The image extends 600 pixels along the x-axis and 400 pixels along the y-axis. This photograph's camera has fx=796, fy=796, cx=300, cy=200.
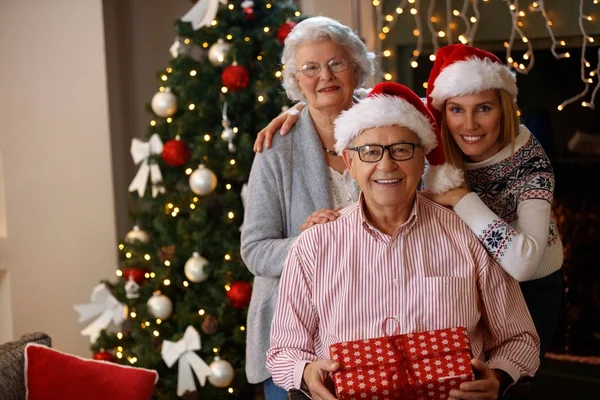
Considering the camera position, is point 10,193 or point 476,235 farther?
point 10,193

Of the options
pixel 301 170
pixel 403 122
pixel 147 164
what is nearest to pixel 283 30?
pixel 147 164

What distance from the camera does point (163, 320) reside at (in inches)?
136

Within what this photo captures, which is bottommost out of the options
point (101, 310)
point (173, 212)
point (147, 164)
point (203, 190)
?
point (101, 310)

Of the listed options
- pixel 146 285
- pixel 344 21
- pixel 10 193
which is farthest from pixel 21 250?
pixel 344 21

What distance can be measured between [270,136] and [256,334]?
1.85 ft

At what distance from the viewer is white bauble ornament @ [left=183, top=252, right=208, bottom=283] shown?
332cm

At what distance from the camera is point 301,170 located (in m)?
2.22

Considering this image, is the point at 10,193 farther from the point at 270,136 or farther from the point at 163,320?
the point at 270,136

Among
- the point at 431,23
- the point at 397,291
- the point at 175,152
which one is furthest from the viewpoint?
the point at 431,23

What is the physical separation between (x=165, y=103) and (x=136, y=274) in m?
0.76

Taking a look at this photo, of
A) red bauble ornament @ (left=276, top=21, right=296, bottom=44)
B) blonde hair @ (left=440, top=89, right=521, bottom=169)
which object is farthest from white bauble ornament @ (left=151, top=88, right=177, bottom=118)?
blonde hair @ (left=440, top=89, right=521, bottom=169)

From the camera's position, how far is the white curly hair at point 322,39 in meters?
2.18

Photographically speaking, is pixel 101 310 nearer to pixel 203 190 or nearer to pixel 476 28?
pixel 203 190

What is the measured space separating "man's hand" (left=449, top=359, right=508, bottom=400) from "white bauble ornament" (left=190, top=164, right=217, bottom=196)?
171 cm
